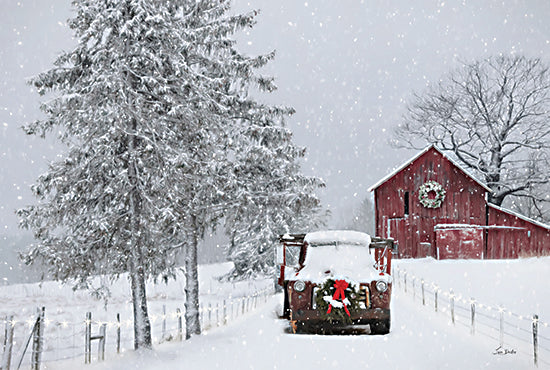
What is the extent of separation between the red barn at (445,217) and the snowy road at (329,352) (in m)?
19.1

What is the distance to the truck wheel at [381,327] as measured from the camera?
1070 centimetres

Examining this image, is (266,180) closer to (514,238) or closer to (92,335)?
(92,335)

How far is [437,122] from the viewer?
34594 mm

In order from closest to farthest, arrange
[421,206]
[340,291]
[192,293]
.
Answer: [340,291] → [192,293] → [421,206]

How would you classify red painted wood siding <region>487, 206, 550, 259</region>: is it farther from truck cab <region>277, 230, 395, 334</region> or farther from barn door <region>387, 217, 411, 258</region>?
truck cab <region>277, 230, 395, 334</region>

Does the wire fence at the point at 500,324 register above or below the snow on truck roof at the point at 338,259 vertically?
below

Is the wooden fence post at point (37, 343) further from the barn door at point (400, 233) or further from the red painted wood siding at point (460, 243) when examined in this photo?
the red painted wood siding at point (460, 243)

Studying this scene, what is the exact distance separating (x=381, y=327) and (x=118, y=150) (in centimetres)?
716

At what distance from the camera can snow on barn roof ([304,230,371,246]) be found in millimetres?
12031

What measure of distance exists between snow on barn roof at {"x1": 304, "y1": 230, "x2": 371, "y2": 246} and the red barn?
64.1 ft

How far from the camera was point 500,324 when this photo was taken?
427 inches

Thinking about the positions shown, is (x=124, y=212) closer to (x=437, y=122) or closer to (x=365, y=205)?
(x=437, y=122)

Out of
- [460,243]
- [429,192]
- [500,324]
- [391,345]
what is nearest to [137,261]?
[391,345]

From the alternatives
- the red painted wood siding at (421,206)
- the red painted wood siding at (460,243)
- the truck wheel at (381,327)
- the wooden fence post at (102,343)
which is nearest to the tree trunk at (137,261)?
the wooden fence post at (102,343)
